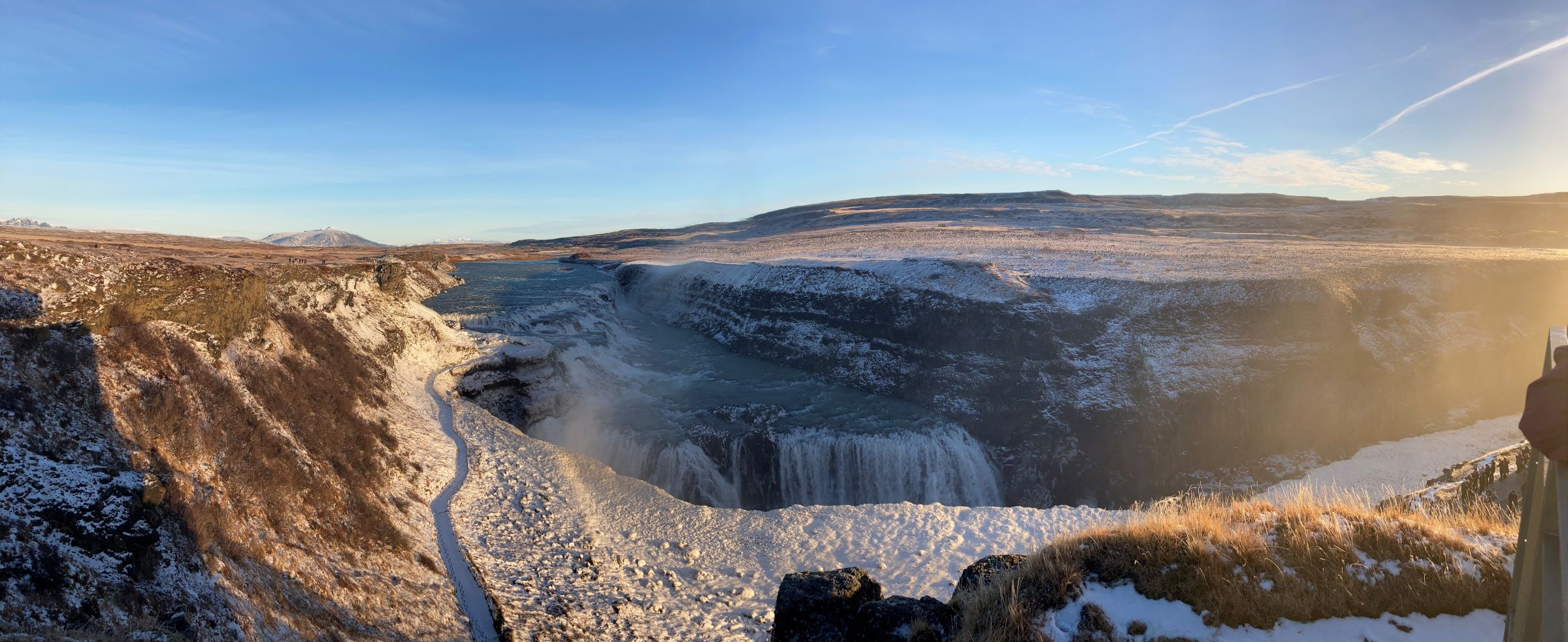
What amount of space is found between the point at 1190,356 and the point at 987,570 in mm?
27342

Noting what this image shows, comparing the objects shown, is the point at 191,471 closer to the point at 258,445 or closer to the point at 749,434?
the point at 258,445

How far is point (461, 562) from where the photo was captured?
1515cm

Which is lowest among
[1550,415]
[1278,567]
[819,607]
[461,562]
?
[461,562]

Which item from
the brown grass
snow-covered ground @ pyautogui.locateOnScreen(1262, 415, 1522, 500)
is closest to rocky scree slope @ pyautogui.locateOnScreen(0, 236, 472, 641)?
the brown grass

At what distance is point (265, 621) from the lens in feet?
34.1

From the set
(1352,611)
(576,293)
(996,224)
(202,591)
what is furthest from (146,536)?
(996,224)

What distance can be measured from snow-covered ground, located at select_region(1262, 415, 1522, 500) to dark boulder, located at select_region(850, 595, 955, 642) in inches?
902

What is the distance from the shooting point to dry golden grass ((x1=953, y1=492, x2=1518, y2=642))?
246 inches

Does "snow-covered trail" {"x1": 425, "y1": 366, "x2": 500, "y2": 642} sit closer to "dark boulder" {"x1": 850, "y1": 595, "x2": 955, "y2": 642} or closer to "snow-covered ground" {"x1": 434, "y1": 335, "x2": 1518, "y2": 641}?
"snow-covered ground" {"x1": 434, "y1": 335, "x2": 1518, "y2": 641}

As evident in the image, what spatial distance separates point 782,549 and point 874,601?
10.2 meters

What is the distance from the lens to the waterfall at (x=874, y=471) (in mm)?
25984

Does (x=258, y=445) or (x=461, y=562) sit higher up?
(x=258, y=445)

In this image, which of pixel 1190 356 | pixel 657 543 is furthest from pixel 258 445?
pixel 1190 356

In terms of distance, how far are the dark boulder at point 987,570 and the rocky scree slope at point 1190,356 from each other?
20.8 meters
